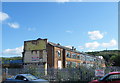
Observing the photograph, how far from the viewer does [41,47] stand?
52406 millimetres

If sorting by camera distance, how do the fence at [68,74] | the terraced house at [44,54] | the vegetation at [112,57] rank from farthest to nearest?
the vegetation at [112,57]
the terraced house at [44,54]
the fence at [68,74]

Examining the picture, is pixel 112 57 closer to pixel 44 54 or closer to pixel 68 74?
pixel 44 54

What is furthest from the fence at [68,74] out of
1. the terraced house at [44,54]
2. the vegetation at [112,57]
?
the vegetation at [112,57]

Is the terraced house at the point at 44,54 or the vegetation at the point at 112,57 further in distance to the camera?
the vegetation at the point at 112,57

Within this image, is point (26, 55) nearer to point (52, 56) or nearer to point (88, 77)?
point (52, 56)

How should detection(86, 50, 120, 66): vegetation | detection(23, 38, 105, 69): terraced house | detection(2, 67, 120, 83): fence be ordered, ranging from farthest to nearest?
detection(86, 50, 120, 66): vegetation
detection(23, 38, 105, 69): terraced house
detection(2, 67, 120, 83): fence

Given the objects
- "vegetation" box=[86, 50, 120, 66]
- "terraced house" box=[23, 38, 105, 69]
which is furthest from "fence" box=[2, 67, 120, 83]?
"vegetation" box=[86, 50, 120, 66]

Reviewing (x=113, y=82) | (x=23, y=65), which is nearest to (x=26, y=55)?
(x=23, y=65)

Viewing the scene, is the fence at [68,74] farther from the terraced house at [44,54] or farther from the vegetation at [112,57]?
the vegetation at [112,57]

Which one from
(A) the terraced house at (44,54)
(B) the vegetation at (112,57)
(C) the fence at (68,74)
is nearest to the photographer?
(C) the fence at (68,74)

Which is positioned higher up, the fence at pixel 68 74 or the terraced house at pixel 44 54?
the terraced house at pixel 44 54

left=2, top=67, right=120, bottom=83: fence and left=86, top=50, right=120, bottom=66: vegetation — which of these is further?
left=86, top=50, right=120, bottom=66: vegetation

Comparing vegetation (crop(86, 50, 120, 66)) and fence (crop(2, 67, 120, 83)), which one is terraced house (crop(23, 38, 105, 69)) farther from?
vegetation (crop(86, 50, 120, 66))

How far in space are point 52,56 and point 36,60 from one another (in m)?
4.62
